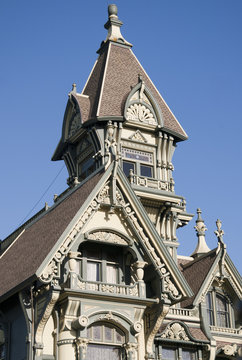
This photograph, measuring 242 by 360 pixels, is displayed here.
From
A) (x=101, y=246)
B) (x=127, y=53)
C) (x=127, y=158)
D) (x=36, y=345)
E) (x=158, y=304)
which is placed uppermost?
(x=127, y=53)

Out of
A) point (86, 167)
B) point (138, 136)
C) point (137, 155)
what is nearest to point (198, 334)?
point (137, 155)

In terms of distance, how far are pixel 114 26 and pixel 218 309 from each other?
58.1ft

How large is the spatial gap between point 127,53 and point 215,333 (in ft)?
55.7

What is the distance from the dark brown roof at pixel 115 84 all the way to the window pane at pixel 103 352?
42.9ft

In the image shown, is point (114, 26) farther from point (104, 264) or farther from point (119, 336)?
point (119, 336)

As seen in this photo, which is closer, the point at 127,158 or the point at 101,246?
the point at 101,246

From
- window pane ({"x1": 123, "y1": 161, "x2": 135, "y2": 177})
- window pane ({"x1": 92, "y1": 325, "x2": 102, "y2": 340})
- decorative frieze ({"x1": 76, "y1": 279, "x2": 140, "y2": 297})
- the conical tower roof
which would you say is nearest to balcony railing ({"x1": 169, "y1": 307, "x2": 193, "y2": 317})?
decorative frieze ({"x1": 76, "y1": 279, "x2": 140, "y2": 297})

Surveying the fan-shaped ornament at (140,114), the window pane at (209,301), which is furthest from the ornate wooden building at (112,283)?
the fan-shaped ornament at (140,114)

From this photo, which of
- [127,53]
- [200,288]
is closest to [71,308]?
[200,288]

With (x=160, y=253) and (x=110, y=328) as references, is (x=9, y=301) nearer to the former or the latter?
(x=110, y=328)

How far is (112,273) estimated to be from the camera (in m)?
30.1

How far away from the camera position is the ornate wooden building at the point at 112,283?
2786cm

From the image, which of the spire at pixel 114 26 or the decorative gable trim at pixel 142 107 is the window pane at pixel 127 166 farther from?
the spire at pixel 114 26

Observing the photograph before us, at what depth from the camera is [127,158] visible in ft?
123
